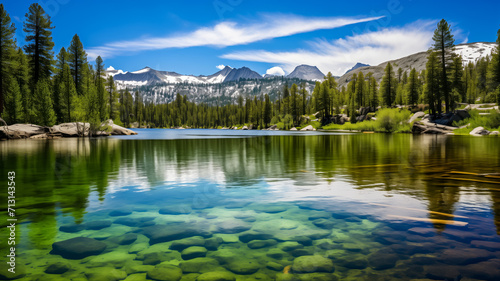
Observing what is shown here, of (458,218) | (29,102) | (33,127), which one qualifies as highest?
(29,102)

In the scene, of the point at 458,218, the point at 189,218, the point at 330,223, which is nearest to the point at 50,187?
the point at 189,218

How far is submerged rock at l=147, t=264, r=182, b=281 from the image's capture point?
166 inches

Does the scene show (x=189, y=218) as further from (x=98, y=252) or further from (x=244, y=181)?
(x=244, y=181)

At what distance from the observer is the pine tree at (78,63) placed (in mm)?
71125

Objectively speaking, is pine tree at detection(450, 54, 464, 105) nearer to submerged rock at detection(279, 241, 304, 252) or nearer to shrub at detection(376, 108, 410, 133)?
shrub at detection(376, 108, 410, 133)

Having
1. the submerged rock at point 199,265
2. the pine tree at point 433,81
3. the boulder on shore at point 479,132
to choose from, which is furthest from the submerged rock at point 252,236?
the pine tree at point 433,81

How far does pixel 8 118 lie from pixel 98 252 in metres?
63.1

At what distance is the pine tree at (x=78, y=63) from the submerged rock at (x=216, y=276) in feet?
258

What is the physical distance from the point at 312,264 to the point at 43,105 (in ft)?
213

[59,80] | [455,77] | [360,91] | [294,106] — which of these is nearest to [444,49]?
[455,77]

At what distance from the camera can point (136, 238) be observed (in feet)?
19.5

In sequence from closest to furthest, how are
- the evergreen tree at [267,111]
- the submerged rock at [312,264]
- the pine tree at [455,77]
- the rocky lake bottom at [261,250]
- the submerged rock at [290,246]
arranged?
the rocky lake bottom at [261,250]
the submerged rock at [312,264]
the submerged rock at [290,246]
the pine tree at [455,77]
the evergreen tree at [267,111]

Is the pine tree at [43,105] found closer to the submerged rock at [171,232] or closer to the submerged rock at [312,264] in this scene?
the submerged rock at [171,232]

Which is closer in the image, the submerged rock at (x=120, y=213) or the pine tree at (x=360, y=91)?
the submerged rock at (x=120, y=213)
